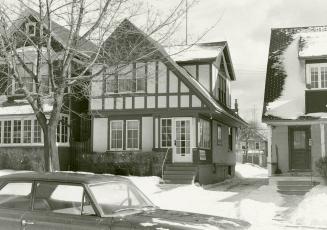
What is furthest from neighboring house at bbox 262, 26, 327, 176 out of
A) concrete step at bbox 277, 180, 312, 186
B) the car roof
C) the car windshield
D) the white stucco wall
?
the car roof

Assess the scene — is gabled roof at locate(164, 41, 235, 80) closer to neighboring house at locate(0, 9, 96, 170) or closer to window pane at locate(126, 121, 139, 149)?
window pane at locate(126, 121, 139, 149)

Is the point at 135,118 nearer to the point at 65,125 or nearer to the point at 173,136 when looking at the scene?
the point at 173,136

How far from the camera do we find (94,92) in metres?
24.6

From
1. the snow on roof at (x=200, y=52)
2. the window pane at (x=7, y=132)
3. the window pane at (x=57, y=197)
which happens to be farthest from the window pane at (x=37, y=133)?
the window pane at (x=57, y=197)

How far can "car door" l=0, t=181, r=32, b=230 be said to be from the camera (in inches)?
265

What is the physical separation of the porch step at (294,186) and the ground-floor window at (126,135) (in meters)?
7.85

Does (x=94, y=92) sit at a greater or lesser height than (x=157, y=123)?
greater

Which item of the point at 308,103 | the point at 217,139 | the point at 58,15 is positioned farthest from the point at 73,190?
the point at 217,139

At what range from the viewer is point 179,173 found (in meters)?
22.8

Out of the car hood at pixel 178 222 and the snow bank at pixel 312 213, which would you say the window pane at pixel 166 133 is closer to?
the snow bank at pixel 312 213

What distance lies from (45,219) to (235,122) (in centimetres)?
2498

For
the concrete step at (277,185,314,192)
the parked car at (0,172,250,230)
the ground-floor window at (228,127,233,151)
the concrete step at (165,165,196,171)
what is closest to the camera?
the parked car at (0,172,250,230)

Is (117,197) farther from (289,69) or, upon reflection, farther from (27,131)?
(27,131)

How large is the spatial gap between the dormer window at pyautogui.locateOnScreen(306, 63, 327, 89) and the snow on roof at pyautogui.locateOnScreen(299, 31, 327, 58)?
560 millimetres
